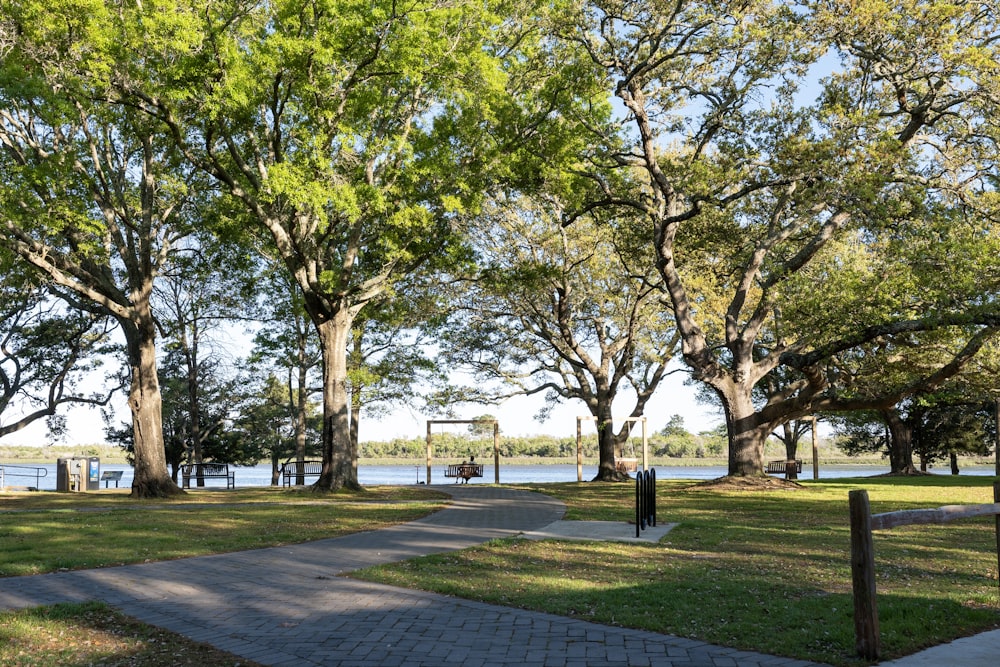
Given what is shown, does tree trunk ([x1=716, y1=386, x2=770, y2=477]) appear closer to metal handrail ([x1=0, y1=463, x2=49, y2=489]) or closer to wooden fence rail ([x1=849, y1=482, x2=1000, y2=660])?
wooden fence rail ([x1=849, y1=482, x2=1000, y2=660])

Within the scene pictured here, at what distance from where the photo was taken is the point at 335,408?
20000 mm

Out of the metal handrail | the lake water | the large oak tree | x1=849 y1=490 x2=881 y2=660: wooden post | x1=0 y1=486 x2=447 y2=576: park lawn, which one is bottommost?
the lake water

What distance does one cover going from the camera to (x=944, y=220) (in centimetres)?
1642

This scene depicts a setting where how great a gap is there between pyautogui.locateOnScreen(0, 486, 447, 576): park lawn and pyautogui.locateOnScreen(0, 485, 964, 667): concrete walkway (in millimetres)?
985

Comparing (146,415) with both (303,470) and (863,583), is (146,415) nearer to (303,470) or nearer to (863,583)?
(303,470)

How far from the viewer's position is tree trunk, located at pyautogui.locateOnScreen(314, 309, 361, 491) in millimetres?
20062

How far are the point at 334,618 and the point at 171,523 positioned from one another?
853cm

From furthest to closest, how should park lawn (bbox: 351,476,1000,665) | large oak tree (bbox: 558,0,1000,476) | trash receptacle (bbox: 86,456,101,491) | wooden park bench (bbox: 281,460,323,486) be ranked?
wooden park bench (bbox: 281,460,323,486), trash receptacle (bbox: 86,456,101,491), large oak tree (bbox: 558,0,1000,476), park lawn (bbox: 351,476,1000,665)

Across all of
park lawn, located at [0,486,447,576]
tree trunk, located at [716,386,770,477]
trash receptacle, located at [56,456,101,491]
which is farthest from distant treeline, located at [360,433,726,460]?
park lawn, located at [0,486,447,576]

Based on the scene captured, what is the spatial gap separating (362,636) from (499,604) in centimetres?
144

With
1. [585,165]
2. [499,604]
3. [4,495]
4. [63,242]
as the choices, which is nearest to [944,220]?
[585,165]

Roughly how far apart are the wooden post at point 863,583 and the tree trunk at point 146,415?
60.9ft

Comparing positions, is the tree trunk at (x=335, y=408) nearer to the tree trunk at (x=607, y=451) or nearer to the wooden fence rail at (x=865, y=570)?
the tree trunk at (x=607, y=451)

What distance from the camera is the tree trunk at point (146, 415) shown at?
65.2 ft
